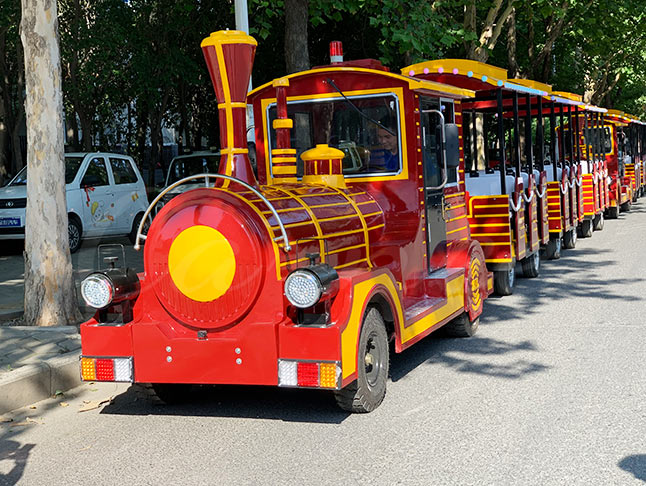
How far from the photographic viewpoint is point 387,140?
7.29 meters

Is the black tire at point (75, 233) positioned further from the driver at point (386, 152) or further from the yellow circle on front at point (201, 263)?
the yellow circle on front at point (201, 263)

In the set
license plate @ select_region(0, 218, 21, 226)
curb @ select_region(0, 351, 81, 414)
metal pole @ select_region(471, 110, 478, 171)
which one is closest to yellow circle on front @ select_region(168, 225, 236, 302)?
curb @ select_region(0, 351, 81, 414)

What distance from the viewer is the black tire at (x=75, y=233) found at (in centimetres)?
1548

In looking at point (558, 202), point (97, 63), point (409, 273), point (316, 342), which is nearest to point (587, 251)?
point (558, 202)

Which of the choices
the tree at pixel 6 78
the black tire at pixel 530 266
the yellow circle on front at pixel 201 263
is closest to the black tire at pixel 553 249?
the black tire at pixel 530 266

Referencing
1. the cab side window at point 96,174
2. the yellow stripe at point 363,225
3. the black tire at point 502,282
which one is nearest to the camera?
the yellow stripe at point 363,225

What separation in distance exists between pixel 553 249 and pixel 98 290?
31.6 feet

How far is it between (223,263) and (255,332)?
0.48 m

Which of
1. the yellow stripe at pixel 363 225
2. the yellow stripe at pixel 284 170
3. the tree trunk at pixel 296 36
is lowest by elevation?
the yellow stripe at pixel 363 225

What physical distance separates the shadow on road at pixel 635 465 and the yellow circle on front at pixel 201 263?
2.51 metres

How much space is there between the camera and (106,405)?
6395 millimetres

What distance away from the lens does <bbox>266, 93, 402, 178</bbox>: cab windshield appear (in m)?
7.28

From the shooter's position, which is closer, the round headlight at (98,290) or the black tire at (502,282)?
the round headlight at (98,290)

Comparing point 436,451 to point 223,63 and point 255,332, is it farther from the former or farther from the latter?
point 223,63
